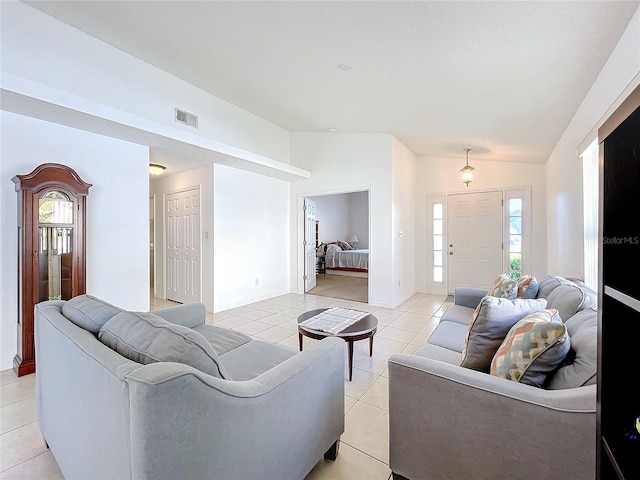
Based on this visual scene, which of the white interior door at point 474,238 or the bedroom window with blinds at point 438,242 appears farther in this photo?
the bedroom window with blinds at point 438,242

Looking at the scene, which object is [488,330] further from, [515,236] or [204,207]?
[515,236]

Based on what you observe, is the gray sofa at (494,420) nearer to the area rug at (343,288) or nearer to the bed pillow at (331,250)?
the area rug at (343,288)

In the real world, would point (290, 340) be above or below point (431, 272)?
below

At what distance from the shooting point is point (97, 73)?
121 inches

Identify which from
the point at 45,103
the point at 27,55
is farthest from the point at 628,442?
the point at 27,55

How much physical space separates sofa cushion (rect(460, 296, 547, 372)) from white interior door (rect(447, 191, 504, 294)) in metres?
4.24

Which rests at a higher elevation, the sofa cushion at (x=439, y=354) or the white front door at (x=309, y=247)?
the white front door at (x=309, y=247)

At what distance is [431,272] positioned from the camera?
584 cm

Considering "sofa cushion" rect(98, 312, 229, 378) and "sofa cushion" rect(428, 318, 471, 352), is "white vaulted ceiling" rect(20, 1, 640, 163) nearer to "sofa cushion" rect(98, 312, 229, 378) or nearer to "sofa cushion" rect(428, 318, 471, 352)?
"sofa cushion" rect(428, 318, 471, 352)

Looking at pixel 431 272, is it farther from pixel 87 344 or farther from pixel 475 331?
pixel 87 344

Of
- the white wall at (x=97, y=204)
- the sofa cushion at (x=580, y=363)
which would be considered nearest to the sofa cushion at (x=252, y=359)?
the sofa cushion at (x=580, y=363)

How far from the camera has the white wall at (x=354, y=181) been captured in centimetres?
476

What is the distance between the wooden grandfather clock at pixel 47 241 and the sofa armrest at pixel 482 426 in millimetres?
3106

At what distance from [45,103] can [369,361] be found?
3.60 meters
